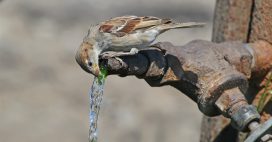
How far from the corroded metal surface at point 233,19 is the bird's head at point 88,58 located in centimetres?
43

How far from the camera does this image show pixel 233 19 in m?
3.02

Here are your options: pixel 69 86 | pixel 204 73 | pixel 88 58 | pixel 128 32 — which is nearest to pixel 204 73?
pixel 204 73

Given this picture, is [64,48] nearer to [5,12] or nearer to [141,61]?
[5,12]

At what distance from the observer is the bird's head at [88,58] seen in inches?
108

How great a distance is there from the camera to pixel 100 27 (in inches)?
128

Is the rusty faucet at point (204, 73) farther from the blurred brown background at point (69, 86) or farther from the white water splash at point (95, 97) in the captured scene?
the blurred brown background at point (69, 86)

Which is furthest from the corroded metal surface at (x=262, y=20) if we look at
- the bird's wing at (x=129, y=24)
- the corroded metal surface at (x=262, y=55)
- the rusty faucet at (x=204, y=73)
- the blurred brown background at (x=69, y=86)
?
the blurred brown background at (x=69, y=86)

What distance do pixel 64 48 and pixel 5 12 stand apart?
39.1 inches

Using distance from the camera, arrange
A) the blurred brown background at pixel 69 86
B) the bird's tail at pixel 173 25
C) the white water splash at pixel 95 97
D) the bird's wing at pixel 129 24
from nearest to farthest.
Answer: the white water splash at pixel 95 97
the bird's tail at pixel 173 25
the bird's wing at pixel 129 24
the blurred brown background at pixel 69 86

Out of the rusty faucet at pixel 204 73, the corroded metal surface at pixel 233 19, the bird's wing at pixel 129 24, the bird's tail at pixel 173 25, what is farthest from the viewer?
the bird's wing at pixel 129 24

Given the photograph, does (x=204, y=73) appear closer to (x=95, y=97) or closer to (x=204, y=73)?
(x=204, y=73)

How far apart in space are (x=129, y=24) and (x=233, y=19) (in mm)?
439

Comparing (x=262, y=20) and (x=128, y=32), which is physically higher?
(x=262, y=20)

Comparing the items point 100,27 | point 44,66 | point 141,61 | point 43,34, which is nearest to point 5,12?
point 43,34
